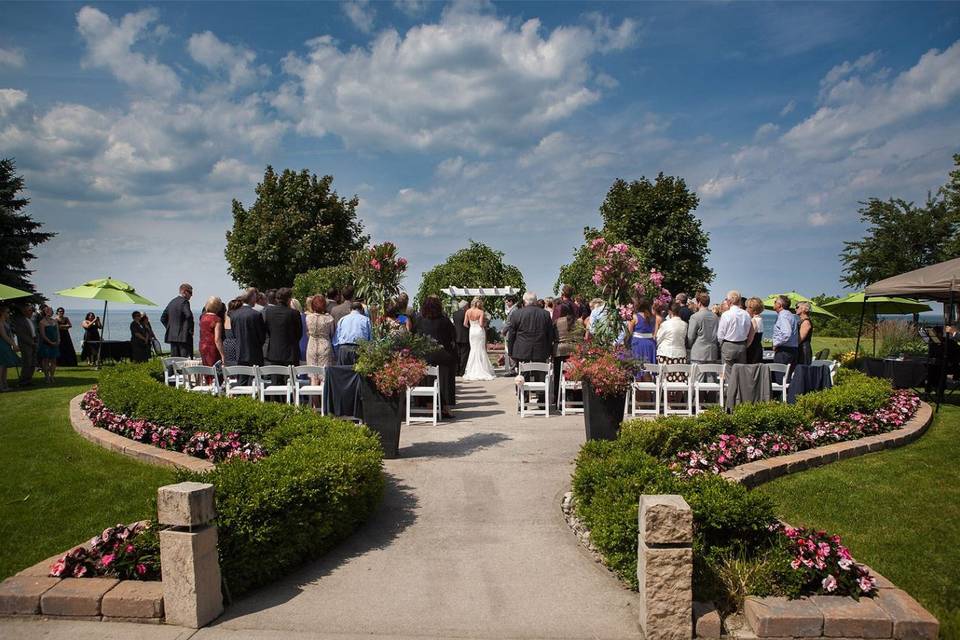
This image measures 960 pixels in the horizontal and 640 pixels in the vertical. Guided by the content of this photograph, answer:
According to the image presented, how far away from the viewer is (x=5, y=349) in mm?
12461

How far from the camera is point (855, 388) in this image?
898 cm

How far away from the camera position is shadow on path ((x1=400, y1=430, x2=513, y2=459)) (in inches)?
295

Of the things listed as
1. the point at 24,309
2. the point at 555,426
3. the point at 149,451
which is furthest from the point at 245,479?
the point at 24,309

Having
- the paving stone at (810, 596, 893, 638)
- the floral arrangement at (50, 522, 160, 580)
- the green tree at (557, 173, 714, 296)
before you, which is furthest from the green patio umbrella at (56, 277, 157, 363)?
the green tree at (557, 173, 714, 296)

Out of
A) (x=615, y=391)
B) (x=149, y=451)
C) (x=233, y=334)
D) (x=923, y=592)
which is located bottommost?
A: (x=923, y=592)

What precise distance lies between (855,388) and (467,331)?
28.7 ft

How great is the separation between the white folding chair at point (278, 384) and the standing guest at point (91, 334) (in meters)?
11.7

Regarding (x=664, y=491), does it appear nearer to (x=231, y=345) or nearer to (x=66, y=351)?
(x=231, y=345)

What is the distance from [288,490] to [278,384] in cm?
563

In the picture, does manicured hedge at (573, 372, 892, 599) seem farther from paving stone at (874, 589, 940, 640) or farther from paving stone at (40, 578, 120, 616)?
paving stone at (40, 578, 120, 616)

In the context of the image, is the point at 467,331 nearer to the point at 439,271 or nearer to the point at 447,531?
the point at 447,531

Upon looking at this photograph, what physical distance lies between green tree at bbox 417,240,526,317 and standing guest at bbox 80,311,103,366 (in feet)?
52.3

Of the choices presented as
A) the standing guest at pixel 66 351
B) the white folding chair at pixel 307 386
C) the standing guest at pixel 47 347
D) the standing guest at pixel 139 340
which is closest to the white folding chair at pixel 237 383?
the white folding chair at pixel 307 386

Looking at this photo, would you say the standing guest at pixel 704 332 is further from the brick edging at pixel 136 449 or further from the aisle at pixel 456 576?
the brick edging at pixel 136 449
